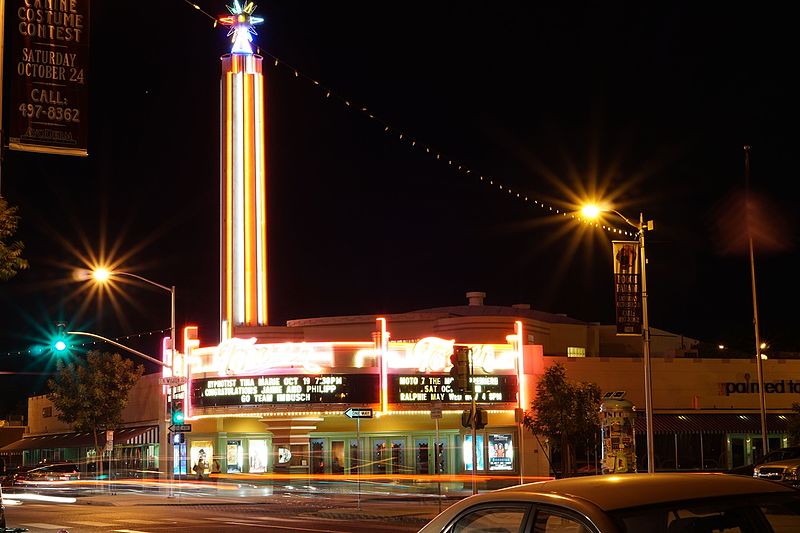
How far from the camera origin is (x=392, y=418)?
50.4 m

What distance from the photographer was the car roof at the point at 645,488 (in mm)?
4914

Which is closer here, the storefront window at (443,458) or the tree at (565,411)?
the tree at (565,411)

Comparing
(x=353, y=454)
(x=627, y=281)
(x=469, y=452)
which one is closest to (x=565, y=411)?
(x=469, y=452)

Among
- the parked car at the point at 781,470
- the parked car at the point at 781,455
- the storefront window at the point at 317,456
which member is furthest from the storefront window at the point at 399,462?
the parked car at the point at 781,470

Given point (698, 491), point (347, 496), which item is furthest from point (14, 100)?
point (347, 496)

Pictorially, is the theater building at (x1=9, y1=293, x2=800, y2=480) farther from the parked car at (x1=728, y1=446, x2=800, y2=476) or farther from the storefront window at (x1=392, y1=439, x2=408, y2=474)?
the parked car at (x1=728, y1=446, x2=800, y2=476)

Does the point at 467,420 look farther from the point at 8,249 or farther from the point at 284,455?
the point at 284,455

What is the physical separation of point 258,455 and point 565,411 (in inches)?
672

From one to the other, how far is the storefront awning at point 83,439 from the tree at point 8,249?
40420 millimetres

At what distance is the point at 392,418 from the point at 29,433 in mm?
37354

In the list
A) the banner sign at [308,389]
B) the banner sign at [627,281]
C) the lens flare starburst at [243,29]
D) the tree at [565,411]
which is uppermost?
the lens flare starburst at [243,29]

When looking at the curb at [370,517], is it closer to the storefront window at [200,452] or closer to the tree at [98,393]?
the storefront window at [200,452]

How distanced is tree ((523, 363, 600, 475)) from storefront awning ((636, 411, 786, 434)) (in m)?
4.43

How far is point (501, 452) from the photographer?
163 feet
